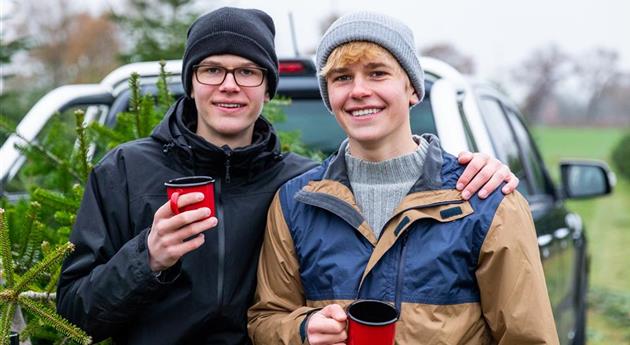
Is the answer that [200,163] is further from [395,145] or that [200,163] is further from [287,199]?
[395,145]

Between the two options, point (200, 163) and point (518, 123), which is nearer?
point (200, 163)

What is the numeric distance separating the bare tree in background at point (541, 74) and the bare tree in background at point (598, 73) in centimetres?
210

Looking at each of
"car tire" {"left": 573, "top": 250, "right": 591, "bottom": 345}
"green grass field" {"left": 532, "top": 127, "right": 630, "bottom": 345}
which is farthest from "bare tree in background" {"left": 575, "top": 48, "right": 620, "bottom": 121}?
"car tire" {"left": 573, "top": 250, "right": 591, "bottom": 345}

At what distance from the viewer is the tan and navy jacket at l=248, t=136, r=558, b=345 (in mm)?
1896

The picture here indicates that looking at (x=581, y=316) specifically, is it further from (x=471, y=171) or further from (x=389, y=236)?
(x=389, y=236)

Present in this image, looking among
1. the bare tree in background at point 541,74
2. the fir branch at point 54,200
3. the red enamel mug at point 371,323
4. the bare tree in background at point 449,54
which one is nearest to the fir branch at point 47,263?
the fir branch at point 54,200

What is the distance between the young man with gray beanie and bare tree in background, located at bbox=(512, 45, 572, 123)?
2191 inches

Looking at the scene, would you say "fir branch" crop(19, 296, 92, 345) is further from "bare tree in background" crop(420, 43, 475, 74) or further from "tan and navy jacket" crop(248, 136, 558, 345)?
"bare tree in background" crop(420, 43, 475, 74)

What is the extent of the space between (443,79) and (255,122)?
101cm

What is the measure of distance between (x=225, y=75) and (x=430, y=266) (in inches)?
40.4

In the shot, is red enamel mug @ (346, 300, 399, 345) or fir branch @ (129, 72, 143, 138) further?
fir branch @ (129, 72, 143, 138)

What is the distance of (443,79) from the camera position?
3105mm

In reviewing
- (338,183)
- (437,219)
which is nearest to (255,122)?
(338,183)

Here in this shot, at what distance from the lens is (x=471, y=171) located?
208 cm
